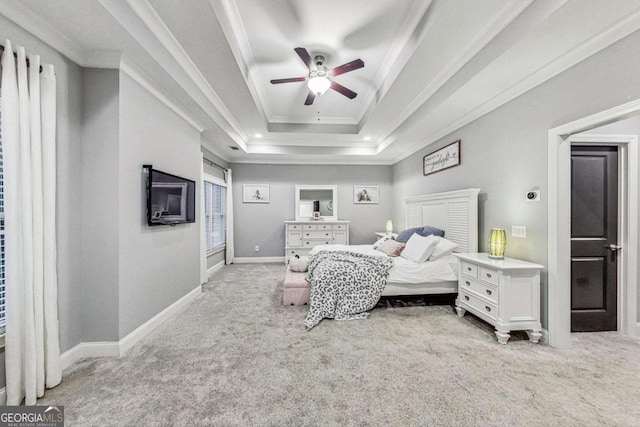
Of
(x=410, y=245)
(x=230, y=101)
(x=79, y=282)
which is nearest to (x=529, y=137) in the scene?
(x=410, y=245)

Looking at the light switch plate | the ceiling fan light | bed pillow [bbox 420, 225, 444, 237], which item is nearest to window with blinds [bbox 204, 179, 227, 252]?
the ceiling fan light

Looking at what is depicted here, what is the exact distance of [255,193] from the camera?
6.25 m

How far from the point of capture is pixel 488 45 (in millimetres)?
2189

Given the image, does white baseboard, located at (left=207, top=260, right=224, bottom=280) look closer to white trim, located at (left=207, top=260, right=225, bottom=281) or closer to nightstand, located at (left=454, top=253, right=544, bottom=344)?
white trim, located at (left=207, top=260, right=225, bottom=281)

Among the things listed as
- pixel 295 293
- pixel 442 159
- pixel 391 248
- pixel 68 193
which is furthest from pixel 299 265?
pixel 442 159

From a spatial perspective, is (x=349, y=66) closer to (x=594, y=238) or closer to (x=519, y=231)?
(x=519, y=231)

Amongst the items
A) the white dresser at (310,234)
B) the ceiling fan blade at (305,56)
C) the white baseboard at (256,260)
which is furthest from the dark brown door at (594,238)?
the white baseboard at (256,260)

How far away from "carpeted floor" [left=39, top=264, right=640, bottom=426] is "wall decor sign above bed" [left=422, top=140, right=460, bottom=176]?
2.29 m

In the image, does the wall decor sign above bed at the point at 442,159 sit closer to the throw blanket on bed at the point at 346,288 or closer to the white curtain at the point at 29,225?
the throw blanket on bed at the point at 346,288

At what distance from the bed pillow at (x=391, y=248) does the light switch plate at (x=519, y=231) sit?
5.06 ft

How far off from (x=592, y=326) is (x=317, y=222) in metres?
4.53

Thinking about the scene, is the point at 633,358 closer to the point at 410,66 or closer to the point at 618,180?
the point at 618,180

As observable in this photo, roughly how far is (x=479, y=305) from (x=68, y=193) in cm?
391

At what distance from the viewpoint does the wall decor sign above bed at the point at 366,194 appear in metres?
6.46
